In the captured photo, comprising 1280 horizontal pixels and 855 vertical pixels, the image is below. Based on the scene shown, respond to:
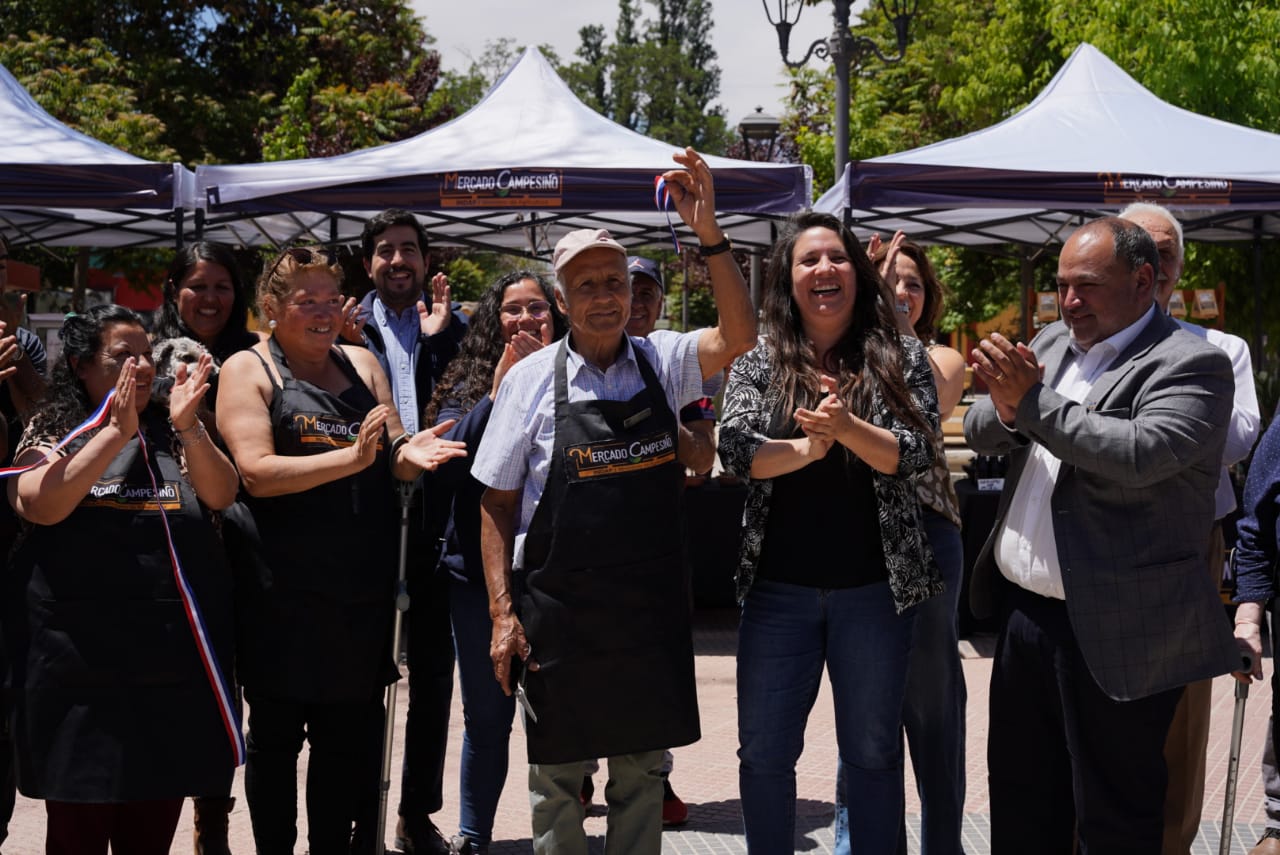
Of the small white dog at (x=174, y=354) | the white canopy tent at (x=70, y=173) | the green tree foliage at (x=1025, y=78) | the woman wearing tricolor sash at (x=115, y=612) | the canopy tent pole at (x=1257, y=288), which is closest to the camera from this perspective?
the woman wearing tricolor sash at (x=115, y=612)

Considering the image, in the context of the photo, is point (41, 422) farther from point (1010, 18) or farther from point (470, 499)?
Answer: point (1010, 18)

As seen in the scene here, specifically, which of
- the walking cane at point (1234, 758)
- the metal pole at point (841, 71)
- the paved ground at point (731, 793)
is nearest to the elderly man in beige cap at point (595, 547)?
the paved ground at point (731, 793)

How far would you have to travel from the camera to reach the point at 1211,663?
3.32 meters

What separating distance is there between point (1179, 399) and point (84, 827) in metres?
3.14

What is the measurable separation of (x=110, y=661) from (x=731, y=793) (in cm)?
272

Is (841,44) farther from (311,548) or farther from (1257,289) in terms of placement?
(311,548)

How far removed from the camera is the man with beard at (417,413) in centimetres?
449

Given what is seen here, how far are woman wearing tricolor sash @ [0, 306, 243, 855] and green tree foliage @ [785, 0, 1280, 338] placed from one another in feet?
25.2

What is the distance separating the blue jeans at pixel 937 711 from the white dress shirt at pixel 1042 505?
0.35 m

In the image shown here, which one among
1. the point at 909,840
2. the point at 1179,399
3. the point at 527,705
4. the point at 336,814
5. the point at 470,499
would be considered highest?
the point at 1179,399

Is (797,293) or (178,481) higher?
(797,293)

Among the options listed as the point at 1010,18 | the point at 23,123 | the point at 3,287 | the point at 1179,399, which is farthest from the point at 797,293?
the point at 1010,18

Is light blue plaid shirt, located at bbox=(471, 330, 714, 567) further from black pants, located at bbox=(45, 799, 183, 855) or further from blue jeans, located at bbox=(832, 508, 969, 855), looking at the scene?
black pants, located at bbox=(45, 799, 183, 855)

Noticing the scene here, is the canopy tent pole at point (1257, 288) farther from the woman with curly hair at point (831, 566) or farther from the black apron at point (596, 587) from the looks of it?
the black apron at point (596, 587)
